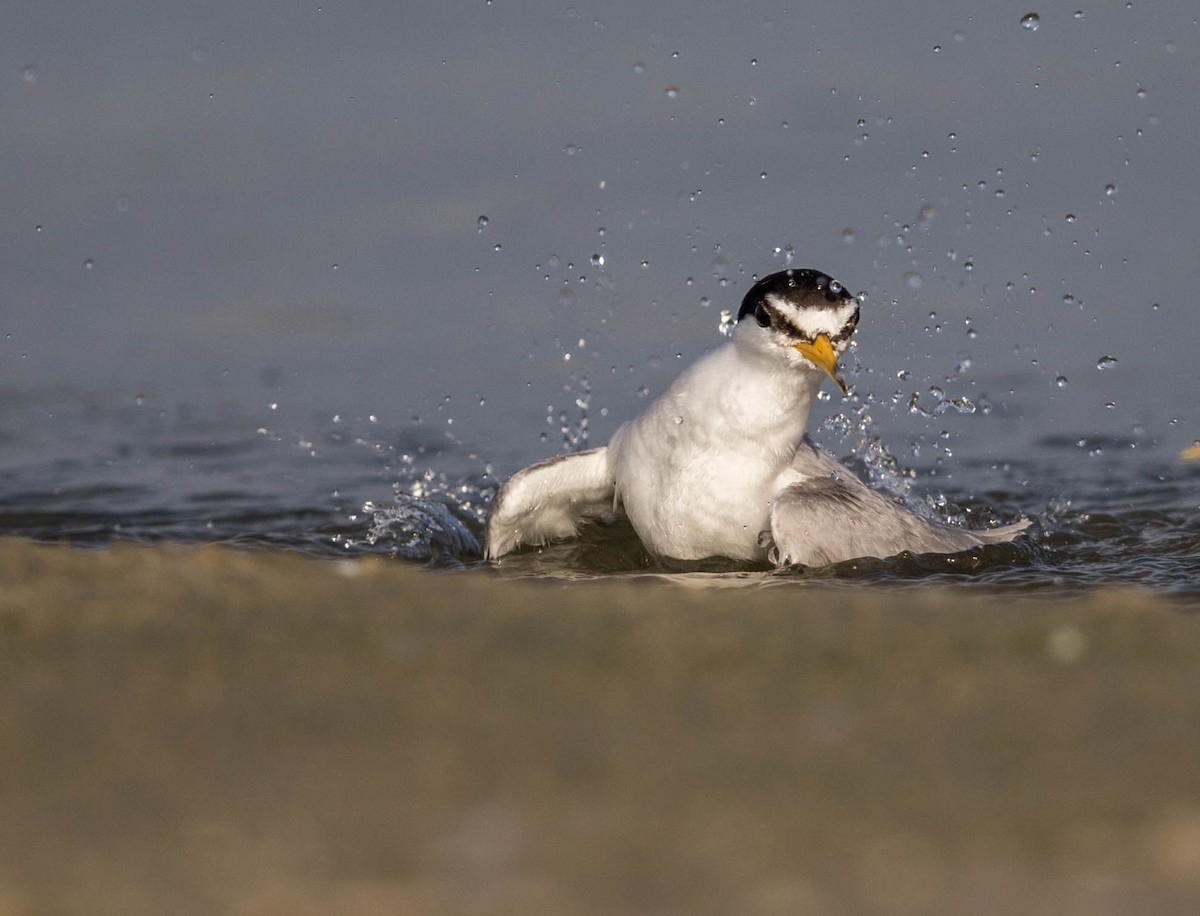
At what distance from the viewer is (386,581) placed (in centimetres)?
445

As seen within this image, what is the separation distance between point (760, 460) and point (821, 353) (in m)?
0.65

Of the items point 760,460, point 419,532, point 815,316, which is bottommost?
point 419,532

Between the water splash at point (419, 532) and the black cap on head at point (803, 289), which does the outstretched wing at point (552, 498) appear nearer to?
the water splash at point (419, 532)

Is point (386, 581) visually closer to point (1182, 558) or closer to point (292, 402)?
point (1182, 558)

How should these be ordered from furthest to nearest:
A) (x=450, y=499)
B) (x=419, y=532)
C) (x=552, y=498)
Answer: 1. (x=450, y=499)
2. (x=419, y=532)
3. (x=552, y=498)

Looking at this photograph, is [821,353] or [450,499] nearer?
[821,353]

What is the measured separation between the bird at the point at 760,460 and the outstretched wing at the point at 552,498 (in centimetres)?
17

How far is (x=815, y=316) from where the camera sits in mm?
6246

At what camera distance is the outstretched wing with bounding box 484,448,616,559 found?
7090 millimetres

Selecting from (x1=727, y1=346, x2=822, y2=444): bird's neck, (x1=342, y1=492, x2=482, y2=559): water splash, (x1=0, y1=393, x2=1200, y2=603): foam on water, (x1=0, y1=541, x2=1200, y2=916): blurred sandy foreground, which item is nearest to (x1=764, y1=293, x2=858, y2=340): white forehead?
(x1=727, y1=346, x2=822, y2=444): bird's neck

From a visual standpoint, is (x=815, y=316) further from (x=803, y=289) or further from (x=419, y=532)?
(x=419, y=532)

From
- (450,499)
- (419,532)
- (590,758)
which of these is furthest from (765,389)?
(590,758)

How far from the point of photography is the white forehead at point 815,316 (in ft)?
20.5

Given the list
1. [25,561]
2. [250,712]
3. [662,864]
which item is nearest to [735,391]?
[25,561]
